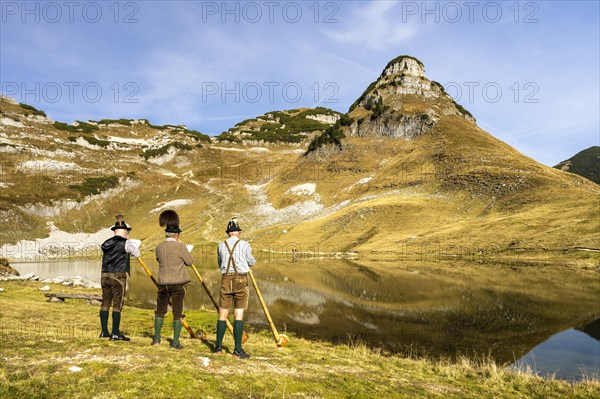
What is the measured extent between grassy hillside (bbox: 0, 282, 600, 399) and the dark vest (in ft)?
7.24

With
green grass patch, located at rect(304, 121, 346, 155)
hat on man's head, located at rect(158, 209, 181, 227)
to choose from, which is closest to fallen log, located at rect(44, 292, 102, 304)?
hat on man's head, located at rect(158, 209, 181, 227)

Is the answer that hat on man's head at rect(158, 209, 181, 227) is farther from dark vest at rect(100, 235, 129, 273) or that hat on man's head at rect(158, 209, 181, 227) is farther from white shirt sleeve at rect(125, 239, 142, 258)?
dark vest at rect(100, 235, 129, 273)

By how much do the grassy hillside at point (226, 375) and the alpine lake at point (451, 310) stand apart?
162 inches

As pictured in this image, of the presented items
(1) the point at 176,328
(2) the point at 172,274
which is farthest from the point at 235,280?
(1) the point at 176,328

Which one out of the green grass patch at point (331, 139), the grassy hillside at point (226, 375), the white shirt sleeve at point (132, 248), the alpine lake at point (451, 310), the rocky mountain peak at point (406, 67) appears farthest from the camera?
the rocky mountain peak at point (406, 67)

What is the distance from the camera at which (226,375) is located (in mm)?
9211

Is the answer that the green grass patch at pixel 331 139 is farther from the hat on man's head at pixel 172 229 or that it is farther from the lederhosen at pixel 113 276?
the hat on man's head at pixel 172 229

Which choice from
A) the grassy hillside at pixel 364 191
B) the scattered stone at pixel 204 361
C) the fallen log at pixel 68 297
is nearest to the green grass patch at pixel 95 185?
the grassy hillside at pixel 364 191

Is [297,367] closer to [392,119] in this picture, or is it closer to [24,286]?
[24,286]

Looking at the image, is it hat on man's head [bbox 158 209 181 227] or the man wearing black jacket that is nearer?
hat on man's head [bbox 158 209 181 227]

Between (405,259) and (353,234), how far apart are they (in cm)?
2445

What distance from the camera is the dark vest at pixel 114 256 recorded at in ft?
39.8

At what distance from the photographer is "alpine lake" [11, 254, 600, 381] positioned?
18.3m

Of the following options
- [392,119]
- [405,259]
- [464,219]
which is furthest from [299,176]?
[405,259]
